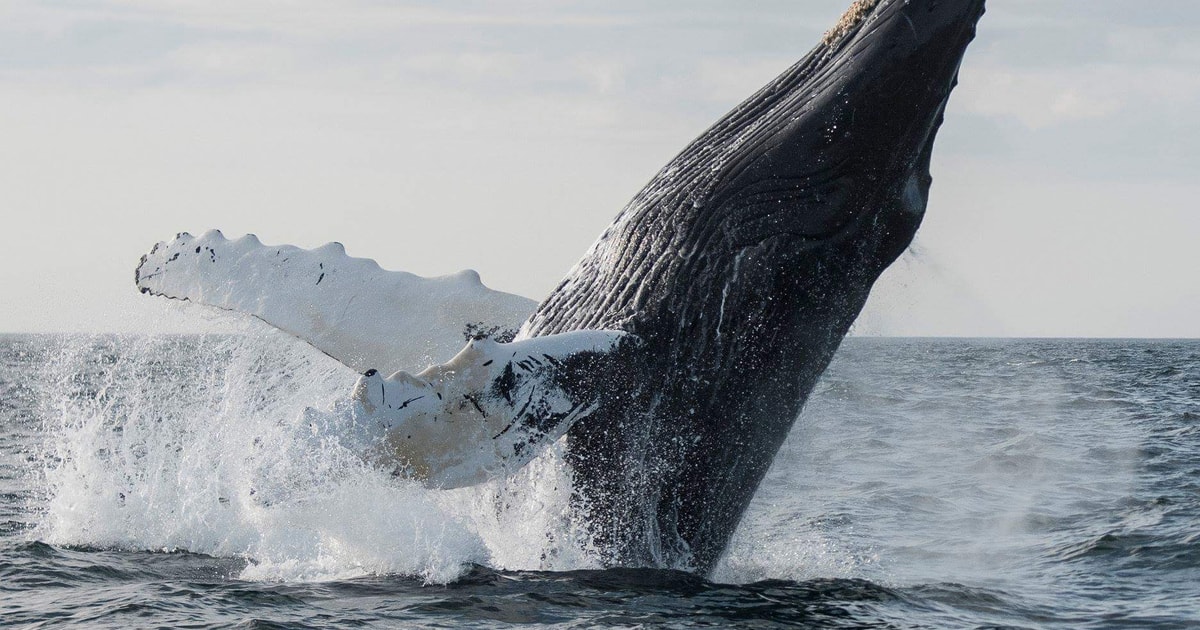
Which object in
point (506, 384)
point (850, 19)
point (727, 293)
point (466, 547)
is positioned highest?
point (850, 19)

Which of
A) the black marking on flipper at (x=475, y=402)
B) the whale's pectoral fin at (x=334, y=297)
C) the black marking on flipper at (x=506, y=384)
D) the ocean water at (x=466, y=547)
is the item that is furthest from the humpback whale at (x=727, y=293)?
the whale's pectoral fin at (x=334, y=297)

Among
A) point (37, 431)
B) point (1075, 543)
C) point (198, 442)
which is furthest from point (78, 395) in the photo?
A: point (1075, 543)

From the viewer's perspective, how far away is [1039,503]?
1216 cm

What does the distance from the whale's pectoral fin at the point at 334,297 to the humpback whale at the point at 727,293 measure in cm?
89

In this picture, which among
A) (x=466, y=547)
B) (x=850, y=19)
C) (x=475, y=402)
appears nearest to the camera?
(x=475, y=402)

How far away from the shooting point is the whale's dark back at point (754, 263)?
6.81 meters

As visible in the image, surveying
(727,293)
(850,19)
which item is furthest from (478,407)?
(850,19)

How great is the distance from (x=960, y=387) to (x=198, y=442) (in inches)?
1247

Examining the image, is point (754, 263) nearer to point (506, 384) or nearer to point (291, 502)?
point (506, 384)

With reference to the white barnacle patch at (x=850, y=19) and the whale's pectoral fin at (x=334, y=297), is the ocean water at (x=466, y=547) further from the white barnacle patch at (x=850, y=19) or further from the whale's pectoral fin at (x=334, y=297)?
the white barnacle patch at (x=850, y=19)

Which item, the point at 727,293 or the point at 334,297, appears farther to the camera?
the point at 334,297

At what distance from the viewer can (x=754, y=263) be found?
698 centimetres

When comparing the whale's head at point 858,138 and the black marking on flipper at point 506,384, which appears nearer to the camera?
the black marking on flipper at point 506,384

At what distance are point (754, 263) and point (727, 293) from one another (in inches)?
8.6
